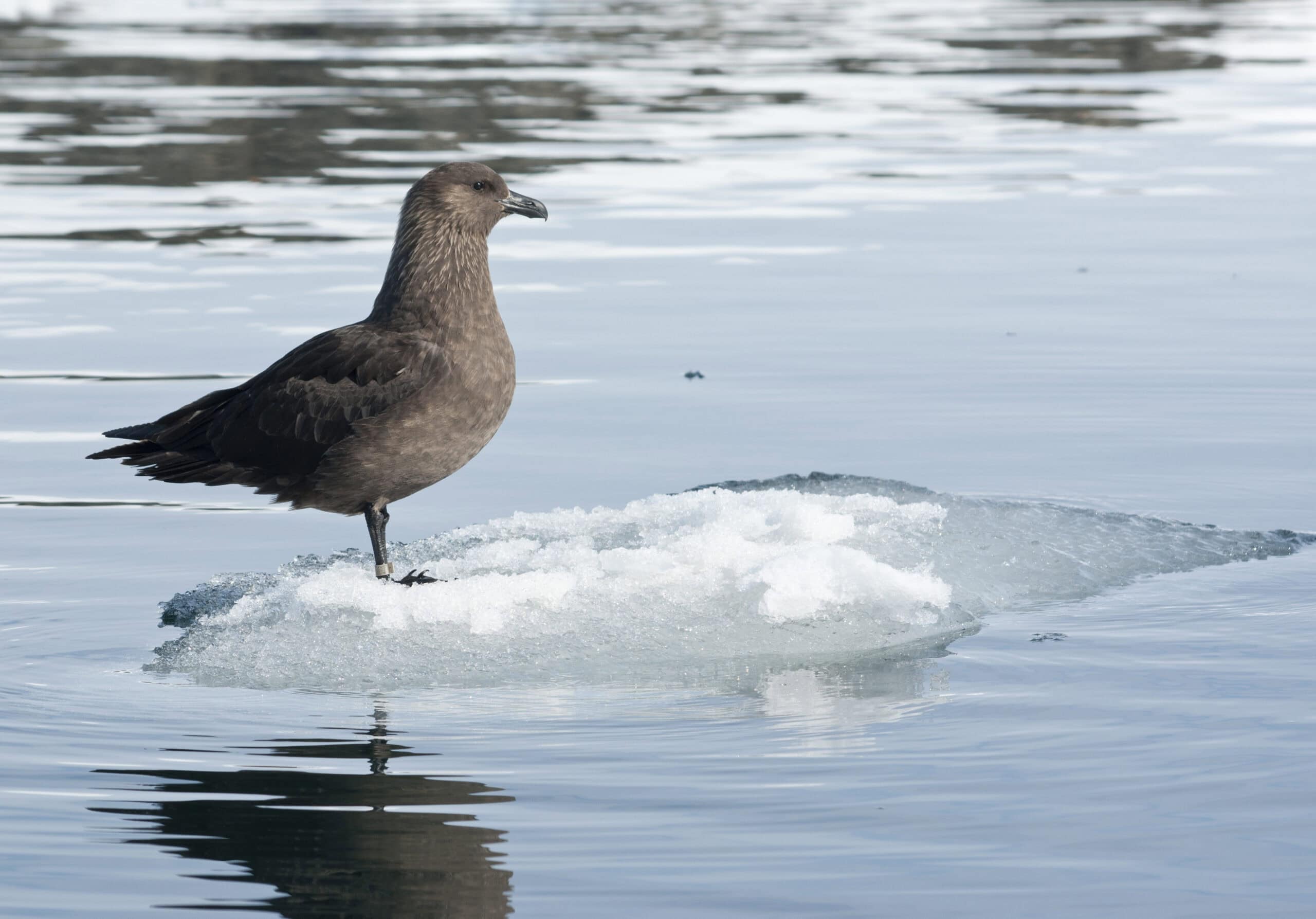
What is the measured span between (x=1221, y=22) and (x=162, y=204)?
23.0 metres

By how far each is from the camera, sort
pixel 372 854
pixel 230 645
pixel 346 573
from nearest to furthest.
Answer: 1. pixel 372 854
2. pixel 230 645
3. pixel 346 573

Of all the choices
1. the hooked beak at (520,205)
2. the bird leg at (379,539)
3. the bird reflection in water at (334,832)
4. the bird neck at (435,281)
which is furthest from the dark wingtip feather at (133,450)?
the bird reflection in water at (334,832)

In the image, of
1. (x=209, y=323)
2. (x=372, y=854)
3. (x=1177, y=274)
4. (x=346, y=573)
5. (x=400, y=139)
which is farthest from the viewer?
(x=400, y=139)

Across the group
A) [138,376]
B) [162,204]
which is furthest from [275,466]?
[162,204]

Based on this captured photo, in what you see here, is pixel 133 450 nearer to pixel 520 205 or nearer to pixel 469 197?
pixel 469 197

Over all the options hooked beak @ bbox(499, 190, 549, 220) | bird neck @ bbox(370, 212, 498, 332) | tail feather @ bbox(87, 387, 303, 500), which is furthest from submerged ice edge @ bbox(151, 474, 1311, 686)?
hooked beak @ bbox(499, 190, 549, 220)

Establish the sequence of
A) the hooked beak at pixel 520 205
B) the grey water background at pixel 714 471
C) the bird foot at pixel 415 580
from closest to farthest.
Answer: the grey water background at pixel 714 471, the bird foot at pixel 415 580, the hooked beak at pixel 520 205

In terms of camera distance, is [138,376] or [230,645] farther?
[138,376]

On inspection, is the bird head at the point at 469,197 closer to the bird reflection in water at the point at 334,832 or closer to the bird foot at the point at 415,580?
the bird foot at the point at 415,580

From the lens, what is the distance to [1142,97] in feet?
77.2

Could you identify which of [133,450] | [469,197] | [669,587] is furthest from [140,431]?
[669,587]

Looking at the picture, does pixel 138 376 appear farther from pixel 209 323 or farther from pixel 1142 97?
pixel 1142 97

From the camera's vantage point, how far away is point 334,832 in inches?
190

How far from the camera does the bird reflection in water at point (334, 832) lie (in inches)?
175
